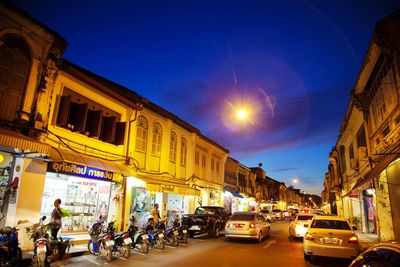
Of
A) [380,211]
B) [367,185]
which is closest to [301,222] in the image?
[380,211]

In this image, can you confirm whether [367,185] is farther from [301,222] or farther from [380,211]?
[301,222]

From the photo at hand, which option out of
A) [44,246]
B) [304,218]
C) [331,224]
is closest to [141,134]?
[44,246]

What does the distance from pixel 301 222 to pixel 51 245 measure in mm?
13746

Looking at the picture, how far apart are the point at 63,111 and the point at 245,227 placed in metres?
10.6

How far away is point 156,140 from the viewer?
20.7 m

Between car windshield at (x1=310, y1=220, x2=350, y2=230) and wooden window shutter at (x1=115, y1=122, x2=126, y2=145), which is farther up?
wooden window shutter at (x1=115, y1=122, x2=126, y2=145)

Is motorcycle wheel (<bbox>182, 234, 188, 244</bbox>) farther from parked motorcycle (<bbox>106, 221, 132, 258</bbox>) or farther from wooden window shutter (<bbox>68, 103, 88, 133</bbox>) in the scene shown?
wooden window shutter (<bbox>68, 103, 88, 133</bbox>)

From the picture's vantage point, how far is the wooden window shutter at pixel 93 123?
49.1 ft

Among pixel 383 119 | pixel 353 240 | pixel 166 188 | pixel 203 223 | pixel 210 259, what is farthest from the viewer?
pixel 166 188

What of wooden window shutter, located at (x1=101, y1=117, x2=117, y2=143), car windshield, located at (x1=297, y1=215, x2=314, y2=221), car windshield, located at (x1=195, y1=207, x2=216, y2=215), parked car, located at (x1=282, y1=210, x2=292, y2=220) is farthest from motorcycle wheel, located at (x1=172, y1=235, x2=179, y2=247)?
parked car, located at (x1=282, y1=210, x2=292, y2=220)

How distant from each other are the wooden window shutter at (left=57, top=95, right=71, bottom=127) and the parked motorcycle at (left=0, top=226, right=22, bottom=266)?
5523mm

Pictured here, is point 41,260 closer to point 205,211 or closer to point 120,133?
point 120,133

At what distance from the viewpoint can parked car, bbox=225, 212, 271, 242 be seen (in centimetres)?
1580

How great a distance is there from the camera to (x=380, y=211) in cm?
1645
